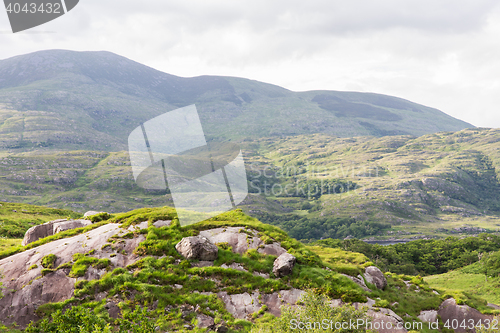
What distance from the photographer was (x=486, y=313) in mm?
30156

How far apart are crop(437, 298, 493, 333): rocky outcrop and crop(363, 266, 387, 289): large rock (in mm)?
6681

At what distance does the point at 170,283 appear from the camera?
2647cm

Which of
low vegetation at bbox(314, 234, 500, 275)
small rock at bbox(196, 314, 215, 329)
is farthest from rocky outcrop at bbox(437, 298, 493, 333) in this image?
low vegetation at bbox(314, 234, 500, 275)

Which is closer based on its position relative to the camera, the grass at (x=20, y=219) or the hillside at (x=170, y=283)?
the hillside at (x=170, y=283)

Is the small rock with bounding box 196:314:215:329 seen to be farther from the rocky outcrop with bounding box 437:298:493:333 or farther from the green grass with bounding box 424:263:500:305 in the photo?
the green grass with bounding box 424:263:500:305

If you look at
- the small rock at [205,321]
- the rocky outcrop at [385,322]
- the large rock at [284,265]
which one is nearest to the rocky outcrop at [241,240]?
the large rock at [284,265]

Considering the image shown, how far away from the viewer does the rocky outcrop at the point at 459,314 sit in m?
29.9

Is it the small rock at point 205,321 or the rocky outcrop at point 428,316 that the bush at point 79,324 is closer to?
the small rock at point 205,321

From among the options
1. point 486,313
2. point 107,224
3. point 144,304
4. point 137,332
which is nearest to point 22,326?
point 144,304

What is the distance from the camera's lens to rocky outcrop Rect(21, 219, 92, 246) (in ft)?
113

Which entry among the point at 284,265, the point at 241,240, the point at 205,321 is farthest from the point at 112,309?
the point at 284,265

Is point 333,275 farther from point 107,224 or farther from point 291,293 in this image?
point 107,224

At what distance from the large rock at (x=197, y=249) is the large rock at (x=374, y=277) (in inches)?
702

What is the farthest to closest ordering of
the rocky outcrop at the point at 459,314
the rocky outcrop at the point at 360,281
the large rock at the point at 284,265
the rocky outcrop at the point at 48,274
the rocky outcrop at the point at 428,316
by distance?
1. the rocky outcrop at the point at 428,316
2. the rocky outcrop at the point at 459,314
3. the rocky outcrop at the point at 360,281
4. the large rock at the point at 284,265
5. the rocky outcrop at the point at 48,274
